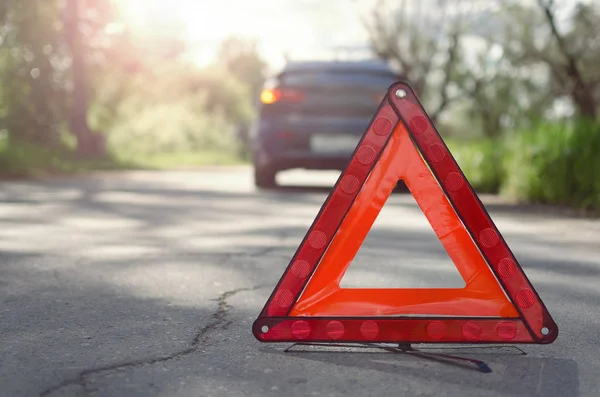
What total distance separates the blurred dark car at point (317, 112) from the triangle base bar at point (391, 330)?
24.9ft

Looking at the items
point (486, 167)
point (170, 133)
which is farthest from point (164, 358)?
point (170, 133)

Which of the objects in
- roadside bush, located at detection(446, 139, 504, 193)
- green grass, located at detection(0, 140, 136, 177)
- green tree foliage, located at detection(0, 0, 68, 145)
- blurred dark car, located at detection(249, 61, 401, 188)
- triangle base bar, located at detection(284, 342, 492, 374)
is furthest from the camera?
green tree foliage, located at detection(0, 0, 68, 145)

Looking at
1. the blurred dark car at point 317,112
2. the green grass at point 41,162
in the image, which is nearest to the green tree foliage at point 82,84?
the green grass at point 41,162

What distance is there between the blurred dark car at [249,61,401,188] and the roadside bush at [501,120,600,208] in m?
1.82

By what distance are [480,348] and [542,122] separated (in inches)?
310

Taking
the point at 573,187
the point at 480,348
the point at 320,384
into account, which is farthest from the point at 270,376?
the point at 573,187

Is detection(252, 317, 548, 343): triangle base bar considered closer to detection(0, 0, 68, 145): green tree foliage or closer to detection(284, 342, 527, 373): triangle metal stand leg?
detection(284, 342, 527, 373): triangle metal stand leg

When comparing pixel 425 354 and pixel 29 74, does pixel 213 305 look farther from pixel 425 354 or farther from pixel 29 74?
pixel 29 74

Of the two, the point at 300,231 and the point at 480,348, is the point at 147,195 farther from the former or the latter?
the point at 480,348

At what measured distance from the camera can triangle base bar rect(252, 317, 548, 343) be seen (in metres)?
3.03

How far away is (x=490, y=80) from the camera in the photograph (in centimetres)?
2089

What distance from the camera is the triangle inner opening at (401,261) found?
15.0ft

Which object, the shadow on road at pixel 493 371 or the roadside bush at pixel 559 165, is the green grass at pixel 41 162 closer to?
the roadside bush at pixel 559 165

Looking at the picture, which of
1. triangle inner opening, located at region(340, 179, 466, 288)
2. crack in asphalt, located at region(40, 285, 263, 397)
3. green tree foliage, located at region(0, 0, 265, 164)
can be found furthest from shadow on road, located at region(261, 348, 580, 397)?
green tree foliage, located at region(0, 0, 265, 164)
